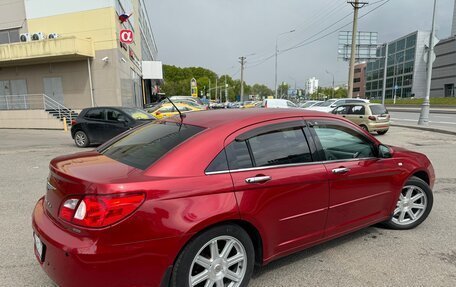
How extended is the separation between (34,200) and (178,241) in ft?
13.4

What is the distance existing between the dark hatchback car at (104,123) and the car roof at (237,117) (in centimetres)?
816

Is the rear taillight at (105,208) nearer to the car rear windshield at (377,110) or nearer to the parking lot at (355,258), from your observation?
the parking lot at (355,258)

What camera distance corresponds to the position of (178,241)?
2254 mm

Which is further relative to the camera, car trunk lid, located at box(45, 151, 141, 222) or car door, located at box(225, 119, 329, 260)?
car door, located at box(225, 119, 329, 260)

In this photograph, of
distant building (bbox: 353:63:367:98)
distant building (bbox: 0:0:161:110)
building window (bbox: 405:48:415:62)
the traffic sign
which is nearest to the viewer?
distant building (bbox: 0:0:161:110)

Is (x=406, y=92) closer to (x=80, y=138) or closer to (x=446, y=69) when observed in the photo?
(x=446, y=69)

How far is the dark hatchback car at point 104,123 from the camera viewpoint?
11009mm

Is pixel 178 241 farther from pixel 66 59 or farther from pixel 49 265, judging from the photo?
pixel 66 59

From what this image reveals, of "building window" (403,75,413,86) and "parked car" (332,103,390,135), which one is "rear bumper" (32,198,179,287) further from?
"building window" (403,75,413,86)

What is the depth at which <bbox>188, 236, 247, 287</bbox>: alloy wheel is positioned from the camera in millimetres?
2445

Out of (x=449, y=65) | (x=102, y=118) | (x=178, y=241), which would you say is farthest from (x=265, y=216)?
(x=449, y=65)

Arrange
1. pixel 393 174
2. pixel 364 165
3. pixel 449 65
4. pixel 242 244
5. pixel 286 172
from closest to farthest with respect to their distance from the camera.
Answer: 1. pixel 242 244
2. pixel 286 172
3. pixel 364 165
4. pixel 393 174
5. pixel 449 65

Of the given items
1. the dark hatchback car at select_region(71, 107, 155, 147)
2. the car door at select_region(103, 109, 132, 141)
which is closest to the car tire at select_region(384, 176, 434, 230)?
the dark hatchback car at select_region(71, 107, 155, 147)

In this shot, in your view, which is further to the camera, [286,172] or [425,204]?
[425,204]
